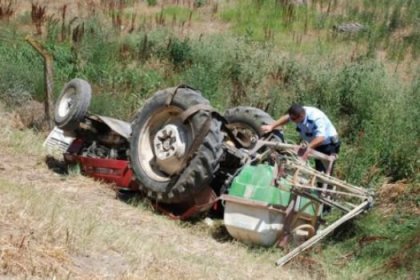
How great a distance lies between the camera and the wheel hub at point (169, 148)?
9.11 metres

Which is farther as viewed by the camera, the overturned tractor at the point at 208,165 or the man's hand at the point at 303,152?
the man's hand at the point at 303,152

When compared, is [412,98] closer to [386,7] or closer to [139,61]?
[139,61]

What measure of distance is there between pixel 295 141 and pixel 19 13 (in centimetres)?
885

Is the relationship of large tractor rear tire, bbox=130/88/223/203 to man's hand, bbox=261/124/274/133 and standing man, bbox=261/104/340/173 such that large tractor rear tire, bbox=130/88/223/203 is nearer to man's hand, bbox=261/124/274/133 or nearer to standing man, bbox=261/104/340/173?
man's hand, bbox=261/124/274/133

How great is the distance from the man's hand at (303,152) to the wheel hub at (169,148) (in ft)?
4.38

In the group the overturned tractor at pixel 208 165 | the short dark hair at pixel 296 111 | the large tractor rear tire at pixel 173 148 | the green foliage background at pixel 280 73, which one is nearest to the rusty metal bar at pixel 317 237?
the overturned tractor at pixel 208 165

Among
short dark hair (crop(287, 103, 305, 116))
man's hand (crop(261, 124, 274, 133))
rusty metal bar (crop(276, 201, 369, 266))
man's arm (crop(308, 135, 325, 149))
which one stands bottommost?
Result: rusty metal bar (crop(276, 201, 369, 266))

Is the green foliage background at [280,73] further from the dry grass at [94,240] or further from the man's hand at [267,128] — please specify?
the dry grass at [94,240]

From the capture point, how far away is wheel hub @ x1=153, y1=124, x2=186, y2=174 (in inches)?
359

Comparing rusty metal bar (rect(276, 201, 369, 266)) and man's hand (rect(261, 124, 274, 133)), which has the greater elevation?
man's hand (rect(261, 124, 274, 133))

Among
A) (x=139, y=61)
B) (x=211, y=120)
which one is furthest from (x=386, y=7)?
(x=211, y=120)

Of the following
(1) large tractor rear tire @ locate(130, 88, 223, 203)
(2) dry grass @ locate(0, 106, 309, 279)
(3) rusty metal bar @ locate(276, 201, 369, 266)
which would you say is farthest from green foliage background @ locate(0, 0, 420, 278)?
(1) large tractor rear tire @ locate(130, 88, 223, 203)

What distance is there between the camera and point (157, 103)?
9508 millimetres

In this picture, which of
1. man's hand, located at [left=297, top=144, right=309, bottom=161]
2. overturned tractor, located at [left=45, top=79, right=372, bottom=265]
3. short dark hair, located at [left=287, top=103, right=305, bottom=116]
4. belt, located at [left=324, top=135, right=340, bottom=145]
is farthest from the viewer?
belt, located at [left=324, top=135, right=340, bottom=145]
